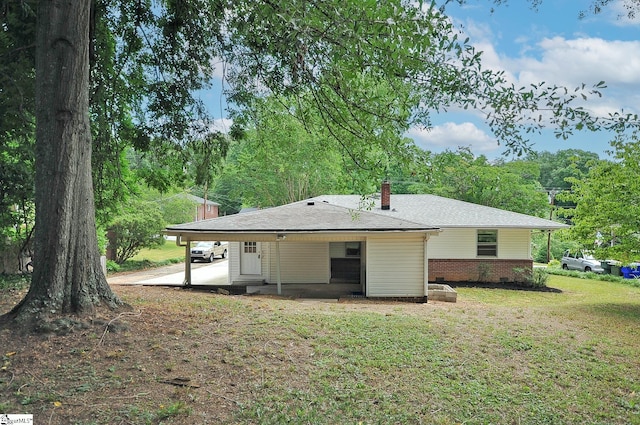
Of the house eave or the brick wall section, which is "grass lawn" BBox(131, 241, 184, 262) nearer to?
the house eave

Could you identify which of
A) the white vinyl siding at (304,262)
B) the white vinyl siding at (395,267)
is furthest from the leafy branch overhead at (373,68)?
the white vinyl siding at (304,262)

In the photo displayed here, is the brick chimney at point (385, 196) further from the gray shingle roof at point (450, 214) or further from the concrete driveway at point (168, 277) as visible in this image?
the concrete driveway at point (168, 277)

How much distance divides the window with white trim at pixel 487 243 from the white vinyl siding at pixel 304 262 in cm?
741

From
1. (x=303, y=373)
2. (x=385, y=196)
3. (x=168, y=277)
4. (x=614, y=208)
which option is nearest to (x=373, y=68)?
(x=303, y=373)

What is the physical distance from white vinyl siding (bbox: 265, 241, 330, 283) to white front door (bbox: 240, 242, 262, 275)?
92cm

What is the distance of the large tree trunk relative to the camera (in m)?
4.89

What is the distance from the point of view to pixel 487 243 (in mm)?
18672

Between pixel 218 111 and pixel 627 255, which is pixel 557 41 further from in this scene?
pixel 627 255

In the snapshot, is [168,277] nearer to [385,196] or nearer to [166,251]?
[385,196]

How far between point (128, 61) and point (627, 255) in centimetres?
1478

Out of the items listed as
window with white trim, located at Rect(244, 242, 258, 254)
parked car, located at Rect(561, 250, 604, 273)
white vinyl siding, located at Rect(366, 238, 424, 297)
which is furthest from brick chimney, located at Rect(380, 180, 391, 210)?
parked car, located at Rect(561, 250, 604, 273)

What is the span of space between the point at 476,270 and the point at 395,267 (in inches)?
272

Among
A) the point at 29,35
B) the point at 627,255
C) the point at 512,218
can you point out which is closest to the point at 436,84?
the point at 29,35

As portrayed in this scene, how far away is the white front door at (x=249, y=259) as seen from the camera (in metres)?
16.7
